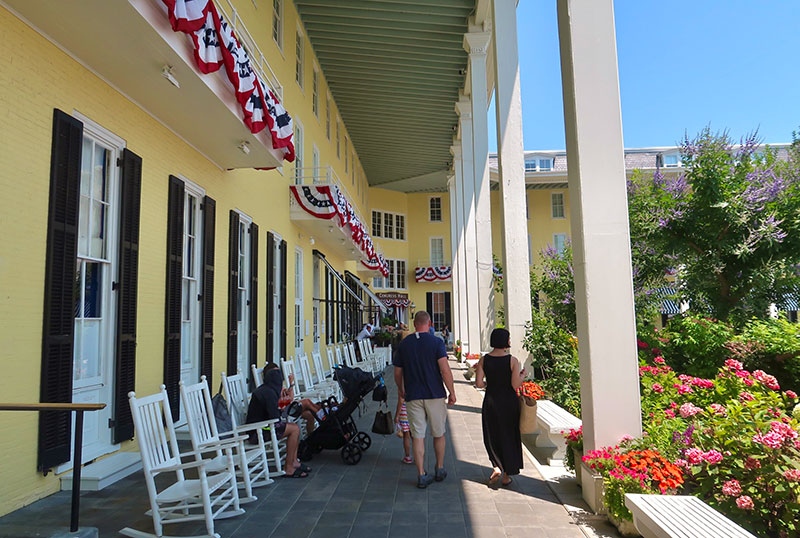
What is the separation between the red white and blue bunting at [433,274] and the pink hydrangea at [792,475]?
1164 inches

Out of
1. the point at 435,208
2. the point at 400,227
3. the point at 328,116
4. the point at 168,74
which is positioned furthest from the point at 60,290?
the point at 435,208

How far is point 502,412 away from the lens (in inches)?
208

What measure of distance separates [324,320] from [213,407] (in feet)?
35.4

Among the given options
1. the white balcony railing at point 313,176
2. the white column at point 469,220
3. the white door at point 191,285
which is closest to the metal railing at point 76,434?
the white door at point 191,285

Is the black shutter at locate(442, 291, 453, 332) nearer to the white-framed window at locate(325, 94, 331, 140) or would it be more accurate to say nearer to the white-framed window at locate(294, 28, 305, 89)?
the white-framed window at locate(325, 94, 331, 140)

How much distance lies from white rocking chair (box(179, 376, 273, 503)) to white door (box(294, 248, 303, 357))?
25.2 feet

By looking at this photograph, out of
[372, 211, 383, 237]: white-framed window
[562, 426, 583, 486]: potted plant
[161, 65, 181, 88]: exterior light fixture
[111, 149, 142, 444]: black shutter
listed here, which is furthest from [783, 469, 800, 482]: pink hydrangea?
[372, 211, 383, 237]: white-framed window

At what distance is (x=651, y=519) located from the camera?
3.38 meters

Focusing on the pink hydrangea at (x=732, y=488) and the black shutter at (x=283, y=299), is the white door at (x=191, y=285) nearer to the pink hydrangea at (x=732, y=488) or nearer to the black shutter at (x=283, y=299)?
the black shutter at (x=283, y=299)

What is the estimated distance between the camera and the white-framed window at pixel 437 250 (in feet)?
112

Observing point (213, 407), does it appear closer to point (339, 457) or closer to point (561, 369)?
point (339, 457)

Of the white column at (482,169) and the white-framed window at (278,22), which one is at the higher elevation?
the white-framed window at (278,22)

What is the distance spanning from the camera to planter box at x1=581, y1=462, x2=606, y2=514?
14.3ft

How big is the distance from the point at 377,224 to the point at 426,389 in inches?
1085
